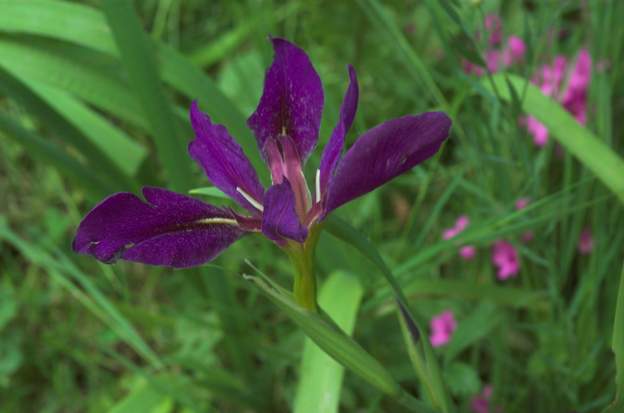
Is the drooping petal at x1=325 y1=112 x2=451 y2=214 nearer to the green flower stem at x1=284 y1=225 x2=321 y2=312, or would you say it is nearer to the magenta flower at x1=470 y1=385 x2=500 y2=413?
the green flower stem at x1=284 y1=225 x2=321 y2=312

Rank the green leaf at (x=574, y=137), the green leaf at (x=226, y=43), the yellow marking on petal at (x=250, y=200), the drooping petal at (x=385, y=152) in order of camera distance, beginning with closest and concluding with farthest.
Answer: the drooping petal at (x=385, y=152)
the yellow marking on petal at (x=250, y=200)
the green leaf at (x=574, y=137)
the green leaf at (x=226, y=43)

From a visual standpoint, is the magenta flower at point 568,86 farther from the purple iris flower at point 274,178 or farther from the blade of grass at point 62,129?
the purple iris flower at point 274,178

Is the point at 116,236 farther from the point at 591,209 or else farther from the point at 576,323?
the point at 591,209

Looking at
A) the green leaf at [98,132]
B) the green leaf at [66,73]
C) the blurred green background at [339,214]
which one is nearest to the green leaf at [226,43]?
the blurred green background at [339,214]

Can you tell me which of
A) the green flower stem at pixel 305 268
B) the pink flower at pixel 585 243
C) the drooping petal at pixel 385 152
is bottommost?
the pink flower at pixel 585 243

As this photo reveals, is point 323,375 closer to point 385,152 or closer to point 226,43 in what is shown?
point 385,152
